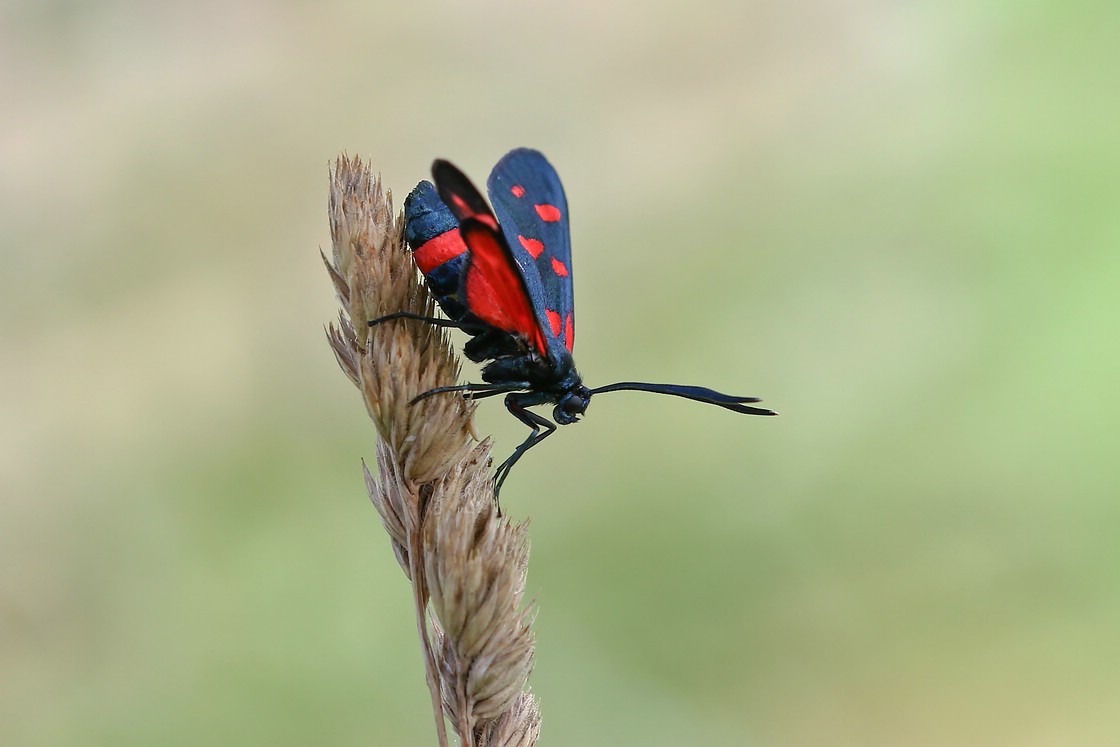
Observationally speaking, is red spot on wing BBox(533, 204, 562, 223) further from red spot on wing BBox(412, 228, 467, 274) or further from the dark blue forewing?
red spot on wing BBox(412, 228, 467, 274)

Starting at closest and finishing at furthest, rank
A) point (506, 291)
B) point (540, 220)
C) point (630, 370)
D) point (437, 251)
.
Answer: point (506, 291)
point (437, 251)
point (540, 220)
point (630, 370)

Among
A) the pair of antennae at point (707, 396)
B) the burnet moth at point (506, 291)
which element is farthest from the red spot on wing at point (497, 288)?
the pair of antennae at point (707, 396)

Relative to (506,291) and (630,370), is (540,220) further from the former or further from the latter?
(630,370)

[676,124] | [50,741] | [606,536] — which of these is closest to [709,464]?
[606,536]

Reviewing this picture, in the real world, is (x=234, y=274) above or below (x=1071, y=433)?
above

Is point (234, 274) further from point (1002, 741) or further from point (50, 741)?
point (1002, 741)

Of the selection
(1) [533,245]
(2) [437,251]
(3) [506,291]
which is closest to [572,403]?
(3) [506,291]

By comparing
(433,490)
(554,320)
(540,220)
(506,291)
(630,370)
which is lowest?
(630,370)
